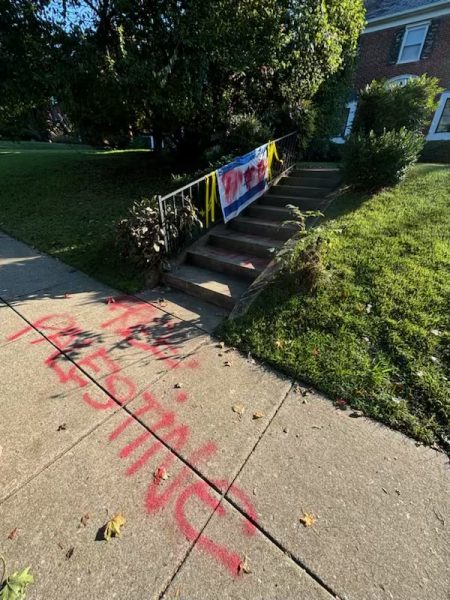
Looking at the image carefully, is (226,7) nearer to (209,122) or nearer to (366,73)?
(209,122)

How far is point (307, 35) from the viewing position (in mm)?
6516

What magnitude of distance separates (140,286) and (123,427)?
2.50 m

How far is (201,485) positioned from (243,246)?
3.69 metres

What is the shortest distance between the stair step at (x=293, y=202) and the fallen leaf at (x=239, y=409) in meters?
4.21

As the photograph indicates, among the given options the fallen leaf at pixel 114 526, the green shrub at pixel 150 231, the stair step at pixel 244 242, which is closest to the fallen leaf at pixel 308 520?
the fallen leaf at pixel 114 526

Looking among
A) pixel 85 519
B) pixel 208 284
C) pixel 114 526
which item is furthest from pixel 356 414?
pixel 208 284

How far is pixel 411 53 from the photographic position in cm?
1412

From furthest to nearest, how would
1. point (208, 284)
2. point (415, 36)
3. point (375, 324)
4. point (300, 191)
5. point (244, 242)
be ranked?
1. point (415, 36)
2. point (300, 191)
3. point (244, 242)
4. point (208, 284)
5. point (375, 324)

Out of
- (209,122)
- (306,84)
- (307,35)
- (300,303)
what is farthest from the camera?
(209,122)

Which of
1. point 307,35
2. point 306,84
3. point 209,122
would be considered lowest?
point 209,122

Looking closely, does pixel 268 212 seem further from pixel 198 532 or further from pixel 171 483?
pixel 198 532

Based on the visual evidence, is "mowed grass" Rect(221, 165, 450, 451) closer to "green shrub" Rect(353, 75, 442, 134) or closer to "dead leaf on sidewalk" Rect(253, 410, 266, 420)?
"dead leaf on sidewalk" Rect(253, 410, 266, 420)

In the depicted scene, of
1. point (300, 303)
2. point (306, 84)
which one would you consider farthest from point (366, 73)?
point (300, 303)

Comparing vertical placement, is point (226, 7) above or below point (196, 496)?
above
